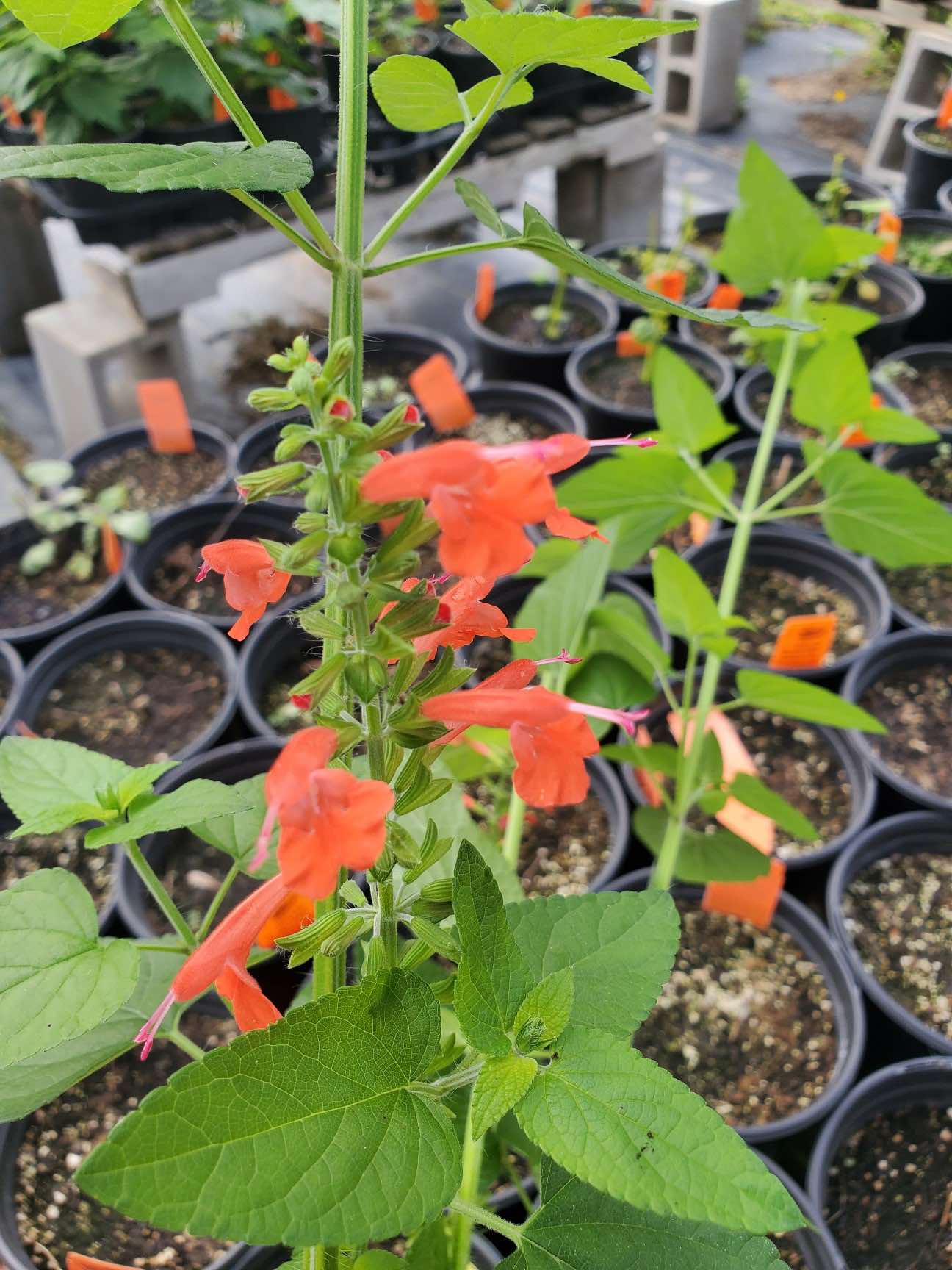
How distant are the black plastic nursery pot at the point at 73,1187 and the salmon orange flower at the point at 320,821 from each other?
787 mm

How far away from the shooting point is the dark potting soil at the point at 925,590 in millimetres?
2025

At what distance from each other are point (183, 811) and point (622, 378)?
2111mm

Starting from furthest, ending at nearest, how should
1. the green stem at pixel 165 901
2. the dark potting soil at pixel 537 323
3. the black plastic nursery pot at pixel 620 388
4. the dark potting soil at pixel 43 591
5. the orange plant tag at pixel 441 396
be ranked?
the dark potting soil at pixel 537 323 → the black plastic nursery pot at pixel 620 388 → the orange plant tag at pixel 441 396 → the dark potting soil at pixel 43 591 → the green stem at pixel 165 901

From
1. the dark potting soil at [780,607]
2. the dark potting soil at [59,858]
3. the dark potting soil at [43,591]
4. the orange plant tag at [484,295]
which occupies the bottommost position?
the dark potting soil at [59,858]

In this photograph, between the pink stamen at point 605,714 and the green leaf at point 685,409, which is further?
the green leaf at point 685,409

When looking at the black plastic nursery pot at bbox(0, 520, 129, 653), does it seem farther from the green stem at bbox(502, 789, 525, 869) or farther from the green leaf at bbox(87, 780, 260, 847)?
the green leaf at bbox(87, 780, 260, 847)

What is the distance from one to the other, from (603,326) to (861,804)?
1.61 m

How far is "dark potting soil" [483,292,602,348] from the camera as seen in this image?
2.72 meters

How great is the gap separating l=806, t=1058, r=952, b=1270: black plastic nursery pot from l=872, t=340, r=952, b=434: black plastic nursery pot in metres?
1.63

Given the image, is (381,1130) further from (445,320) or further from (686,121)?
(686,121)

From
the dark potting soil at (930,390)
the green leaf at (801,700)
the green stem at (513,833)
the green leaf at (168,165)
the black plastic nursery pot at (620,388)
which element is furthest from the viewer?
the dark potting soil at (930,390)

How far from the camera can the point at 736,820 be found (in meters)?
1.45

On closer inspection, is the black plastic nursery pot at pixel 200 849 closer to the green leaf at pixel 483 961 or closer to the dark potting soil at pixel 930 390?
the green leaf at pixel 483 961

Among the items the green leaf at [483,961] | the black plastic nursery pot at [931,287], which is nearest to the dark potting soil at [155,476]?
the green leaf at [483,961]
